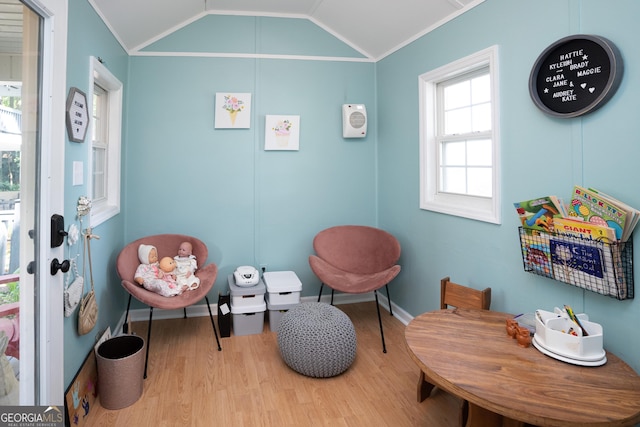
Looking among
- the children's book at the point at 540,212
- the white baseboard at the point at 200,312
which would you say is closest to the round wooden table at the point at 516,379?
the children's book at the point at 540,212

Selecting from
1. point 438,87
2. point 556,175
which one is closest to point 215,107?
point 438,87

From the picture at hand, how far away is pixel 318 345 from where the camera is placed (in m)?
2.35

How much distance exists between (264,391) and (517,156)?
80.1 inches

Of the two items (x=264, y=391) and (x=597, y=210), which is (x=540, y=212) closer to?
(x=597, y=210)

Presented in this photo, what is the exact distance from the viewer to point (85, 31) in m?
2.09

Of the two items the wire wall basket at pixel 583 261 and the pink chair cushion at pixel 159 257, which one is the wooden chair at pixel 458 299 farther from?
the pink chair cushion at pixel 159 257

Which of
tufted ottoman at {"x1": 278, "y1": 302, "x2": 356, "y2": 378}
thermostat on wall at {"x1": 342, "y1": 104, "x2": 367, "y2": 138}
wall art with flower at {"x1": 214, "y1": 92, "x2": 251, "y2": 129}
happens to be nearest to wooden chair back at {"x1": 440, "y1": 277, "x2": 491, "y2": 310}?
tufted ottoman at {"x1": 278, "y1": 302, "x2": 356, "y2": 378}

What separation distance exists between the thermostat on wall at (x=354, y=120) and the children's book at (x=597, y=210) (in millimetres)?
2125

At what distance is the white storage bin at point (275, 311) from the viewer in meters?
3.13

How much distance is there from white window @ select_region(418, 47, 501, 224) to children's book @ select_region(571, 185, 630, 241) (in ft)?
1.88

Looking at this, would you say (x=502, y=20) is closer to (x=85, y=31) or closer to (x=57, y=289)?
(x=85, y=31)

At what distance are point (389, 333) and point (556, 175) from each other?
70.3 inches

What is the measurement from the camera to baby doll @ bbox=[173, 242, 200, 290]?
2.83 meters

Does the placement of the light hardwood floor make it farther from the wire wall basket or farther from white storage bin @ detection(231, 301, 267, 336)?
the wire wall basket
